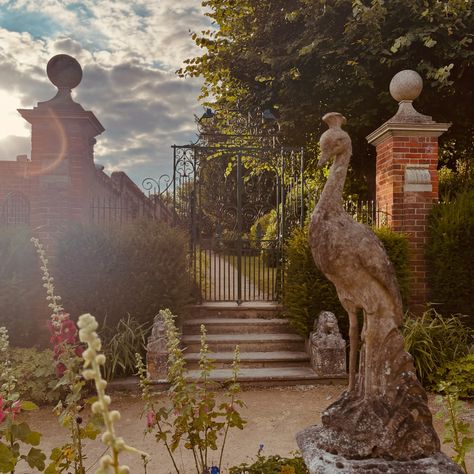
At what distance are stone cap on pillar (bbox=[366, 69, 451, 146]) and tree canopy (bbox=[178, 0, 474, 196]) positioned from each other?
5.50ft

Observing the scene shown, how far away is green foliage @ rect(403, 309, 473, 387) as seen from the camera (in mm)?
5934

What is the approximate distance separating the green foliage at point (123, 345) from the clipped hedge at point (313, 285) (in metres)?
2.20

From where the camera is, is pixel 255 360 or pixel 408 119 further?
pixel 408 119

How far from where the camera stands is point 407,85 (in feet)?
24.2

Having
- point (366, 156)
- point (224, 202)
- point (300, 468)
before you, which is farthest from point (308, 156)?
point (300, 468)

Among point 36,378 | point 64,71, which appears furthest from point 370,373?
point 64,71

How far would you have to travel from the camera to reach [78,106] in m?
7.42

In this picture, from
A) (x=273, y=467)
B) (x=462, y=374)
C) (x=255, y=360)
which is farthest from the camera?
(x=255, y=360)

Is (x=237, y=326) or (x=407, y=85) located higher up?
(x=407, y=85)

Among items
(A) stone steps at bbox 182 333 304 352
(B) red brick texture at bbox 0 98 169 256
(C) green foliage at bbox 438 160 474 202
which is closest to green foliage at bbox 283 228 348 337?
(A) stone steps at bbox 182 333 304 352

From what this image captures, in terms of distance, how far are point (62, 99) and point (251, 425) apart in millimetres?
5780

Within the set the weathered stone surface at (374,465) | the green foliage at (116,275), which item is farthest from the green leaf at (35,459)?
the green foliage at (116,275)

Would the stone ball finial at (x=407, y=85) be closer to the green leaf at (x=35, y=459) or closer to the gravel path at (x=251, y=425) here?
the gravel path at (x=251, y=425)

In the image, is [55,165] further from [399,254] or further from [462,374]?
[462,374]
